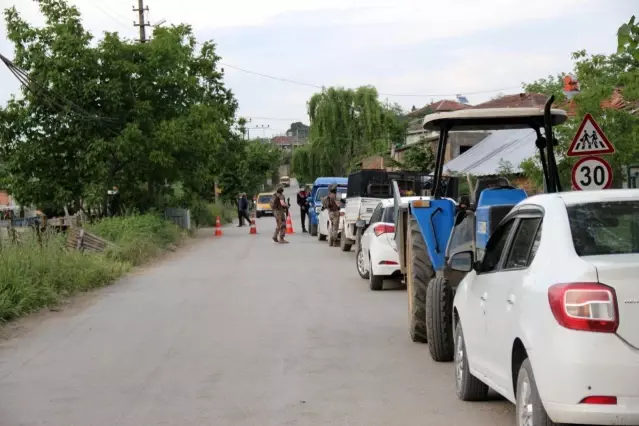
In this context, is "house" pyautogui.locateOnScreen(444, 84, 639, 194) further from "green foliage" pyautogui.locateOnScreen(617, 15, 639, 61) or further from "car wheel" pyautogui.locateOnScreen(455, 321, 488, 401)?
"car wheel" pyautogui.locateOnScreen(455, 321, 488, 401)

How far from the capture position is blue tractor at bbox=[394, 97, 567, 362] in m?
9.43

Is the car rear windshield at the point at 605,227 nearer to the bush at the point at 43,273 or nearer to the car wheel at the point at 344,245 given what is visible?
the bush at the point at 43,273

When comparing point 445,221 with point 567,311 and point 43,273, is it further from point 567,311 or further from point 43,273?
point 43,273

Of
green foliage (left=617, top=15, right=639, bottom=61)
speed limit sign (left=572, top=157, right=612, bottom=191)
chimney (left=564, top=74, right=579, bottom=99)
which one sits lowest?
speed limit sign (left=572, top=157, right=612, bottom=191)

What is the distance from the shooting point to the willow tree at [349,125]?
2482 inches

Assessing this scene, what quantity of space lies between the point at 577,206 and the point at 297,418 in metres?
2.88

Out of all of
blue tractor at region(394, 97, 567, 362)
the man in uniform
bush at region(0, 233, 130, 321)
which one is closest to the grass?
bush at region(0, 233, 130, 321)

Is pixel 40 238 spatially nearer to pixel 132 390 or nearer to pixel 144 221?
pixel 144 221

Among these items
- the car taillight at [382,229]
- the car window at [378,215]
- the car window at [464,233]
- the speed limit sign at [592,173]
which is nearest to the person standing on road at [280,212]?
the car window at [378,215]

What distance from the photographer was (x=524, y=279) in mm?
5660

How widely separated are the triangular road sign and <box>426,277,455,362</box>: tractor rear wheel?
17.4 feet

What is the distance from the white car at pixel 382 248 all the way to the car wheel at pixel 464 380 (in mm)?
8482

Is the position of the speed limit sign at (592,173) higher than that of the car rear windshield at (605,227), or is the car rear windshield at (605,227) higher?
the speed limit sign at (592,173)

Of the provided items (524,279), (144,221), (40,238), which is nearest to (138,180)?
(144,221)
